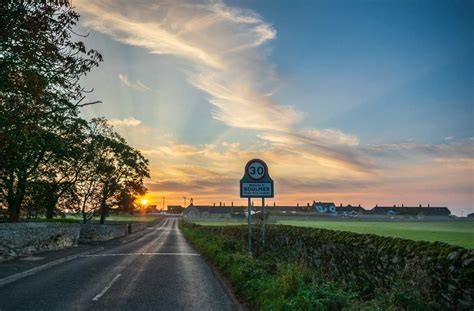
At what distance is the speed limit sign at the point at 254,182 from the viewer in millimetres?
15578

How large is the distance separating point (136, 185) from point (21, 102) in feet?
142

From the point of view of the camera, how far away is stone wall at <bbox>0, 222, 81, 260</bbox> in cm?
1955

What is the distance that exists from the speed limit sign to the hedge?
245 cm

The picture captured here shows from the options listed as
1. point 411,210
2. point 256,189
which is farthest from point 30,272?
point 411,210

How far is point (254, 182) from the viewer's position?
1565 cm

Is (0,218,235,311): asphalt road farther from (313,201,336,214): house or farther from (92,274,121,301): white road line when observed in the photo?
(313,201,336,214): house

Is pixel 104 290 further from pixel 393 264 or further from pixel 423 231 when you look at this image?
pixel 423 231

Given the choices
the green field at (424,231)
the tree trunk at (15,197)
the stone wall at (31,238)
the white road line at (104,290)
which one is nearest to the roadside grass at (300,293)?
the white road line at (104,290)

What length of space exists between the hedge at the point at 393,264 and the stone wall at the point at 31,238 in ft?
45.8

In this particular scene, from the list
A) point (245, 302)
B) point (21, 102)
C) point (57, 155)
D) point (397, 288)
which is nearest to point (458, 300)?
point (397, 288)

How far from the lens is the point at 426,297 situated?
7340 millimetres

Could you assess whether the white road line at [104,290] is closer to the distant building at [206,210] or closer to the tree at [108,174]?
the tree at [108,174]

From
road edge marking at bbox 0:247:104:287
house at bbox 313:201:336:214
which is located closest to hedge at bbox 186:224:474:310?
road edge marking at bbox 0:247:104:287

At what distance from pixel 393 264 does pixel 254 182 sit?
24.2 feet
